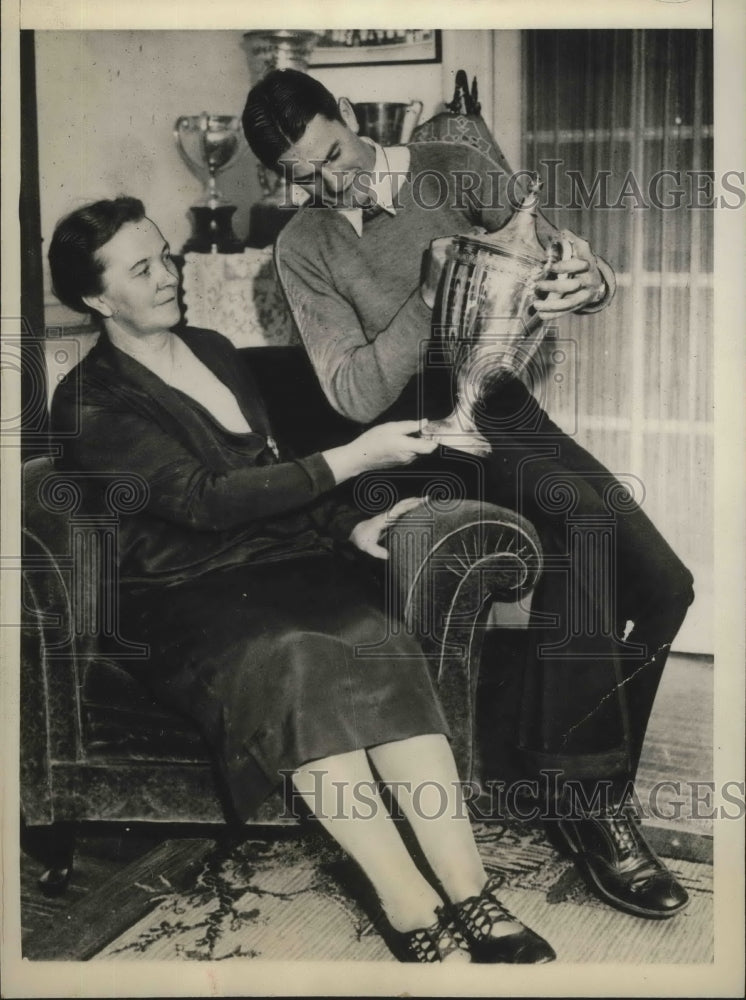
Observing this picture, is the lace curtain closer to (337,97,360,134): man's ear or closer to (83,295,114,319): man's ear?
(337,97,360,134): man's ear

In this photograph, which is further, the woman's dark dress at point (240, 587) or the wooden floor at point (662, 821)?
the wooden floor at point (662, 821)

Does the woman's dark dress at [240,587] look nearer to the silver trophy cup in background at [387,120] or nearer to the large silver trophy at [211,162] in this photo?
the large silver trophy at [211,162]

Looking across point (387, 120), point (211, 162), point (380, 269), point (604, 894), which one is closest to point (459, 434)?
point (380, 269)

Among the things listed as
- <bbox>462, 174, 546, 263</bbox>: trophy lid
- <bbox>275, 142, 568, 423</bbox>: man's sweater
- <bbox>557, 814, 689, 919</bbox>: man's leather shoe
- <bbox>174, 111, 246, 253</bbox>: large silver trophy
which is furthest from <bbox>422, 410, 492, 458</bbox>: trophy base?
<bbox>557, 814, 689, 919</bbox>: man's leather shoe

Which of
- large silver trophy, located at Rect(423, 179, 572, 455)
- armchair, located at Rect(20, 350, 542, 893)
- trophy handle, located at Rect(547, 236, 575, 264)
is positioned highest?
trophy handle, located at Rect(547, 236, 575, 264)

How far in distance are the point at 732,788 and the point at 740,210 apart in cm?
128

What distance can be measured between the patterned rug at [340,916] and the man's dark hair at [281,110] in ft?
4.91

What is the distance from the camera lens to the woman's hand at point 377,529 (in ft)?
7.08

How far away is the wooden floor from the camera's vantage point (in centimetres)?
221

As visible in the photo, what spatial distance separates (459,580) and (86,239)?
1.09m

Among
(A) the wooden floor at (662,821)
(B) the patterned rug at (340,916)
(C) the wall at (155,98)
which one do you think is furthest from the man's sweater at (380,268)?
(B) the patterned rug at (340,916)

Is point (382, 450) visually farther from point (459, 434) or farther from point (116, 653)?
point (116, 653)

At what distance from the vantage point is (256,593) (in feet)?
7.00

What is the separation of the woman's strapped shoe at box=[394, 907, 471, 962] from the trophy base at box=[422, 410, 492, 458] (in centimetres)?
98
